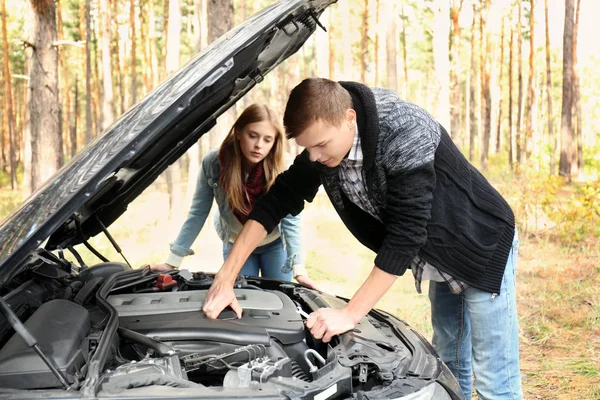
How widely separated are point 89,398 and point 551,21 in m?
23.1


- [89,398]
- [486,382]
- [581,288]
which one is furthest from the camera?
[581,288]

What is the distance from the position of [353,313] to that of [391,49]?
15.0 meters

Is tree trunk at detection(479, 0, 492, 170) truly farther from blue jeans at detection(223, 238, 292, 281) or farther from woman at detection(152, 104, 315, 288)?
woman at detection(152, 104, 315, 288)

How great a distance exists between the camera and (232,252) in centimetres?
303

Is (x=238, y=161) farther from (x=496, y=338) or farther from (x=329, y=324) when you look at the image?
(x=496, y=338)

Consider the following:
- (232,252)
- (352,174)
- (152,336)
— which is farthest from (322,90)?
(152,336)

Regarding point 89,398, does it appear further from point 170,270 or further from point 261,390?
point 170,270

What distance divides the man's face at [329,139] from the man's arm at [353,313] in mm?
484

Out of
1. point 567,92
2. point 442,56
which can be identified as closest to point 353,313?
point 442,56

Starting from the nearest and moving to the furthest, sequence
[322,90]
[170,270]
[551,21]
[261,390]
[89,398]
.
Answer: [89,398]
[261,390]
[322,90]
[170,270]
[551,21]

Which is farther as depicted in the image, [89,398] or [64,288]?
[64,288]

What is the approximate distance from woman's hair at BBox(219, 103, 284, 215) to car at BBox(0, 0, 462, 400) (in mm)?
441

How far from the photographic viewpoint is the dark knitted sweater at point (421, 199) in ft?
8.16

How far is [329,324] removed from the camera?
252 centimetres
